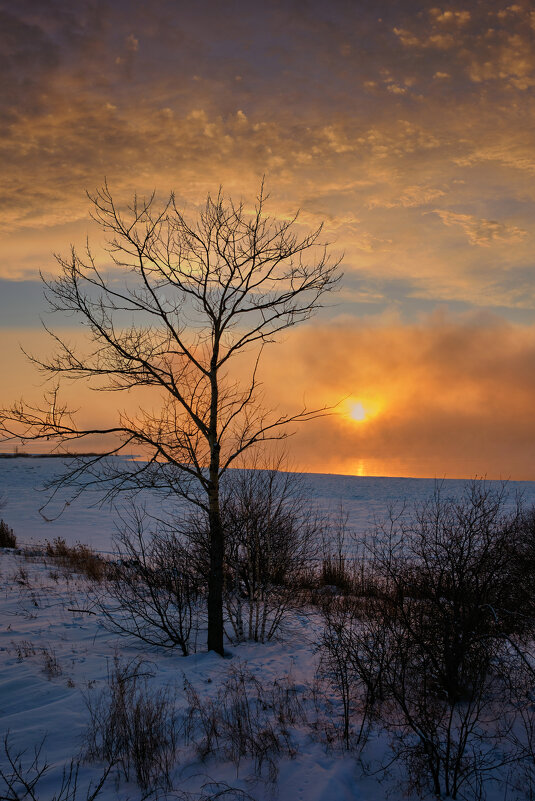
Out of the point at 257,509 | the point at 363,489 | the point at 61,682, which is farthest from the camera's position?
the point at 363,489

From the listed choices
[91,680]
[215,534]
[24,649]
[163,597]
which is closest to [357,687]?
[215,534]

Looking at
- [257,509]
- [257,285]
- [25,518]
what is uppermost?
[257,285]

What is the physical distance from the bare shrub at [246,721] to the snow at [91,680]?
0.35 ft

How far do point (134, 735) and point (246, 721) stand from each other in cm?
132

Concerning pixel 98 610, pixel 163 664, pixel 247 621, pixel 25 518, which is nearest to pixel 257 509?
pixel 247 621

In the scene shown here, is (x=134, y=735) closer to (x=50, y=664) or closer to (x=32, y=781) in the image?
(x=32, y=781)

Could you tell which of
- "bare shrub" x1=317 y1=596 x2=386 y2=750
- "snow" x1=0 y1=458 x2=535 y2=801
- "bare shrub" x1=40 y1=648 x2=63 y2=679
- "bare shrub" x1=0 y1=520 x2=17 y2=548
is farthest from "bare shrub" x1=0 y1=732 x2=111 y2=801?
"bare shrub" x1=0 y1=520 x2=17 y2=548

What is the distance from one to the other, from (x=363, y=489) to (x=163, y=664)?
3642 centimetres

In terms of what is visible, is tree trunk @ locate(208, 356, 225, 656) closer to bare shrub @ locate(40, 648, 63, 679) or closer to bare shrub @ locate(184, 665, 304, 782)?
bare shrub @ locate(184, 665, 304, 782)

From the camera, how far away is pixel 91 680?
23.4 feet

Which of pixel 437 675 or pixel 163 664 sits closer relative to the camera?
pixel 437 675

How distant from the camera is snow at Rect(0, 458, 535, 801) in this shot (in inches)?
194

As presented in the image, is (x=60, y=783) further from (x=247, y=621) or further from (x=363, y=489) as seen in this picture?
(x=363, y=489)

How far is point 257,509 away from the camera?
10.3 meters
